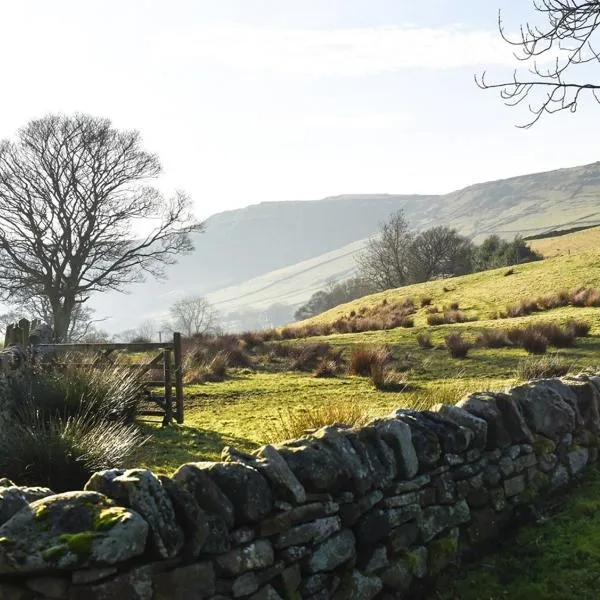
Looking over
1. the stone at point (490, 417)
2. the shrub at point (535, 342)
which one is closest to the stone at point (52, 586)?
the stone at point (490, 417)

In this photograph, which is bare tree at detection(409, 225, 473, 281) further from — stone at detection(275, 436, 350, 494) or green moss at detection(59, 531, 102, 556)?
green moss at detection(59, 531, 102, 556)

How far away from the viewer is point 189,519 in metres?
3.17

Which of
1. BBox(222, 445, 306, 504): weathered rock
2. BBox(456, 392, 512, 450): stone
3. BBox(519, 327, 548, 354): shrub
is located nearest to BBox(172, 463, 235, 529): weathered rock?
BBox(222, 445, 306, 504): weathered rock

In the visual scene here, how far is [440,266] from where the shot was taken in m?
49.4

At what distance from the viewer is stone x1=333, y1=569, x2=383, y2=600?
3828 mm

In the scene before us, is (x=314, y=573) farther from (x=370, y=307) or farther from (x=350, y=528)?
(x=370, y=307)

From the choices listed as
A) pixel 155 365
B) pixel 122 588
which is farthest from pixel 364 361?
pixel 122 588

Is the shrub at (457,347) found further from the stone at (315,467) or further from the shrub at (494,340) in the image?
the stone at (315,467)

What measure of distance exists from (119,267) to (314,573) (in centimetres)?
2803

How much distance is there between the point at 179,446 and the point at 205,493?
4.94m

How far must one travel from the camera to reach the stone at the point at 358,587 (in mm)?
3828

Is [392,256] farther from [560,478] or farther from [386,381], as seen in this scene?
[560,478]

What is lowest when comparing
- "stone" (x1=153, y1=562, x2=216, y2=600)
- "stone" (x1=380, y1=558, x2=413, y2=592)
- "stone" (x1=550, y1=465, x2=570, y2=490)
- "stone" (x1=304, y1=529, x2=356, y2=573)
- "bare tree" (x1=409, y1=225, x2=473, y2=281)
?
"stone" (x1=380, y1=558, x2=413, y2=592)

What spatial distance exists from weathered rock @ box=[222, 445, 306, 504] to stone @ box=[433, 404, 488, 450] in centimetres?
173
